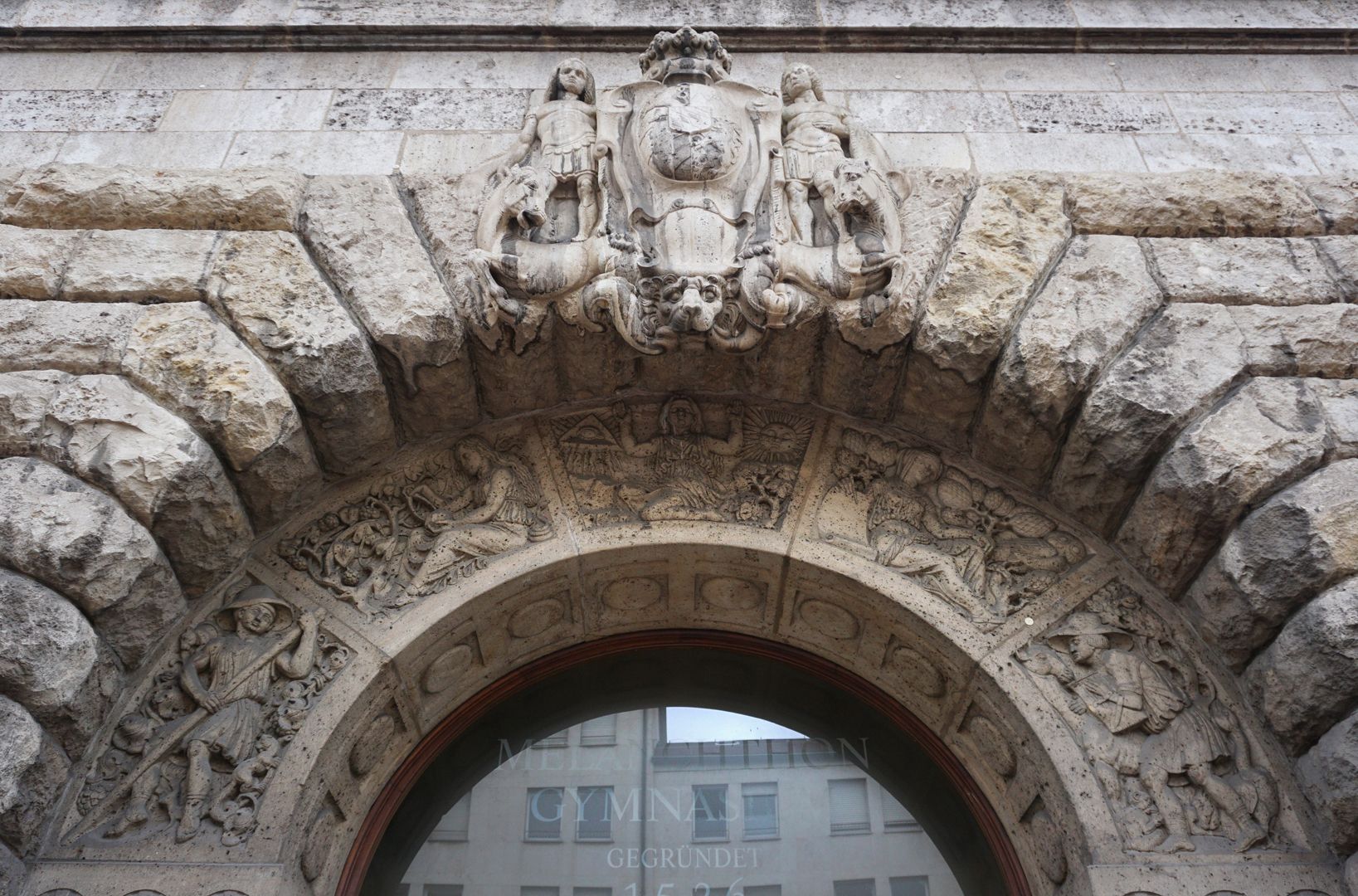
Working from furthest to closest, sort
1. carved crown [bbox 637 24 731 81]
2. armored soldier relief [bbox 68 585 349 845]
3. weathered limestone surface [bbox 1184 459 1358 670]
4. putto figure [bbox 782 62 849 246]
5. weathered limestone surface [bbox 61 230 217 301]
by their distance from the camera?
carved crown [bbox 637 24 731 81], putto figure [bbox 782 62 849 246], weathered limestone surface [bbox 61 230 217 301], armored soldier relief [bbox 68 585 349 845], weathered limestone surface [bbox 1184 459 1358 670]

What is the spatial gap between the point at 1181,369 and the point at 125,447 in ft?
10.4

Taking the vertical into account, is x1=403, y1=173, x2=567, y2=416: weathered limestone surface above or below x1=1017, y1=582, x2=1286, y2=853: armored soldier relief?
above

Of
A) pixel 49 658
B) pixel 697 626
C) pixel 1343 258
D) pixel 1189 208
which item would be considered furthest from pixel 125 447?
pixel 1343 258

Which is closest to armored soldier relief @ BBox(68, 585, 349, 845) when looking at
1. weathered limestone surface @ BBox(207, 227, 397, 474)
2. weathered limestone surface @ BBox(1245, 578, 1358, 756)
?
weathered limestone surface @ BBox(207, 227, 397, 474)

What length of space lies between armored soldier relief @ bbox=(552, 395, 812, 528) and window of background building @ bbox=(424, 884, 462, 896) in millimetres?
1408

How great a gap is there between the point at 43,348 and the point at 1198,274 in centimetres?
372

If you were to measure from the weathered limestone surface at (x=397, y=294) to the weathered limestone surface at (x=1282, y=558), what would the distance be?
2515 millimetres

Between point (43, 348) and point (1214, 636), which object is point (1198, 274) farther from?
point (43, 348)

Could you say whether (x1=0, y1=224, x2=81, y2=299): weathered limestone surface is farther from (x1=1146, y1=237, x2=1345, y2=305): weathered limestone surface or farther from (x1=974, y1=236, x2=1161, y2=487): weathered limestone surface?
(x1=1146, y1=237, x2=1345, y2=305): weathered limestone surface

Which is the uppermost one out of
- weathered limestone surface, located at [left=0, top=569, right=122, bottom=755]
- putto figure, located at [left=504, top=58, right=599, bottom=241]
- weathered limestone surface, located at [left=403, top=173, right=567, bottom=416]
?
putto figure, located at [left=504, top=58, right=599, bottom=241]

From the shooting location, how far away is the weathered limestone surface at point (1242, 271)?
3.28 m

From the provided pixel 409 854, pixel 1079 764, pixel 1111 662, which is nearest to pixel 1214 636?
pixel 1111 662

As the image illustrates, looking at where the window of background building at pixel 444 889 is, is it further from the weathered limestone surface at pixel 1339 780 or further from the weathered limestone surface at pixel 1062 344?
the weathered limestone surface at pixel 1339 780

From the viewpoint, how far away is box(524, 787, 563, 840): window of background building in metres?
3.43
